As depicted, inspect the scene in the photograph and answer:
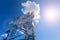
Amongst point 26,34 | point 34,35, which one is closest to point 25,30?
point 26,34

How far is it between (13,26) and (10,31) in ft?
1.65

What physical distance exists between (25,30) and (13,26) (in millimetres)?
1083

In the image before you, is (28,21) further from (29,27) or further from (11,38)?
(11,38)

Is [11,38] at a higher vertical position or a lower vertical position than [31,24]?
lower

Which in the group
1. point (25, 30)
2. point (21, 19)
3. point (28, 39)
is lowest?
point (28, 39)

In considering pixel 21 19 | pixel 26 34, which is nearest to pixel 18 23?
pixel 21 19

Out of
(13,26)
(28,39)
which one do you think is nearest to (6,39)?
(13,26)

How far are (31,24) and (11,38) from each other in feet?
6.46

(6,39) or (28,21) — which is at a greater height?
(28,21)

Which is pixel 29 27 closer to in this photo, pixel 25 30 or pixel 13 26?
pixel 25 30

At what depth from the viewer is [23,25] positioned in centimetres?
1086

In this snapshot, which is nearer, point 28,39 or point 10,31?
point 28,39

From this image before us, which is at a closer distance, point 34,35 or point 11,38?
point 34,35

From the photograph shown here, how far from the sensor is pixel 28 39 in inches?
394
